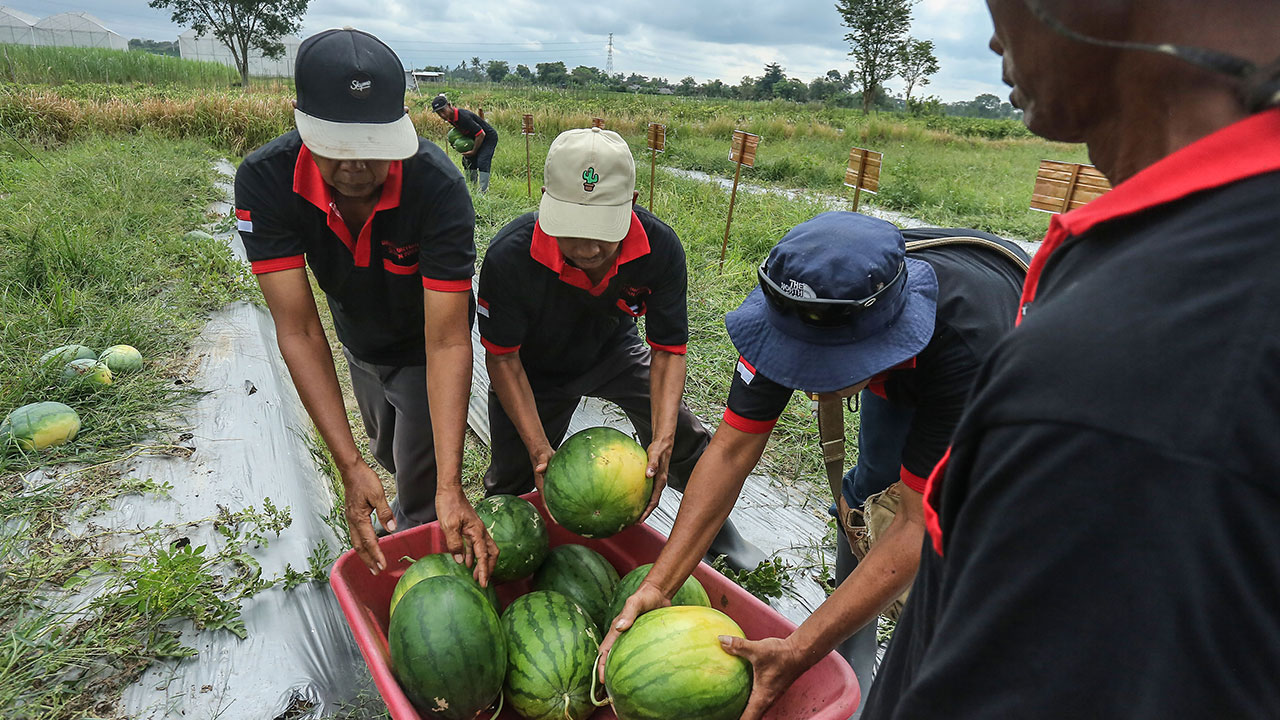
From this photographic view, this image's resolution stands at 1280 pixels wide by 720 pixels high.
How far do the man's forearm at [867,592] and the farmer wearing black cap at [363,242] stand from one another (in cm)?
90

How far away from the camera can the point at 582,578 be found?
2047 millimetres

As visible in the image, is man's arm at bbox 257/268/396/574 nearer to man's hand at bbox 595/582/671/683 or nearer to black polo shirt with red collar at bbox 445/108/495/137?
man's hand at bbox 595/582/671/683

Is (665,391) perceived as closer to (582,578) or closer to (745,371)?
(582,578)

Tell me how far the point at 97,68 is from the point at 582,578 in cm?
2797

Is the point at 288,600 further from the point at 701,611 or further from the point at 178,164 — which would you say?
the point at 178,164

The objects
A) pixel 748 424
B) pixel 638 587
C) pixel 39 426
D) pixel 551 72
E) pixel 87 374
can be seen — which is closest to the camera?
pixel 748 424

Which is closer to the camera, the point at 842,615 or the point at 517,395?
the point at 842,615

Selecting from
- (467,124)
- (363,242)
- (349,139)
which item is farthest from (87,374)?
(467,124)

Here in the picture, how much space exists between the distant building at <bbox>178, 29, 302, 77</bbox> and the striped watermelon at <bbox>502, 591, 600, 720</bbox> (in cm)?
4578

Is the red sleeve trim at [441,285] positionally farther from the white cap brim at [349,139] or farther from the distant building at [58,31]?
the distant building at [58,31]

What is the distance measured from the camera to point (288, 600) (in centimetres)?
231

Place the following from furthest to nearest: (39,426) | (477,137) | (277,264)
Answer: (477,137)
(39,426)
(277,264)

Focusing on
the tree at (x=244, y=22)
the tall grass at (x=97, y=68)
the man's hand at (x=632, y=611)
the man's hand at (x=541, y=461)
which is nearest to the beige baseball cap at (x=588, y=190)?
the man's hand at (x=541, y=461)

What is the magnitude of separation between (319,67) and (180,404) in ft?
7.28
